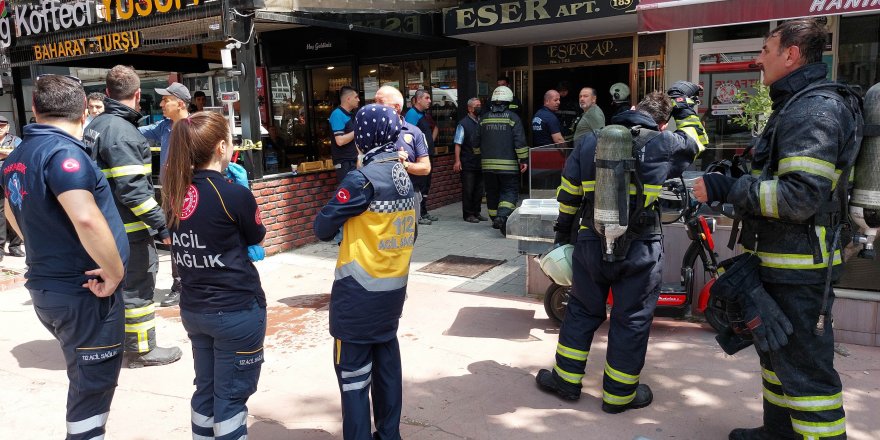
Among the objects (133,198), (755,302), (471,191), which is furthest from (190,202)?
(471,191)

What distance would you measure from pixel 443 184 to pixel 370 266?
8011 millimetres

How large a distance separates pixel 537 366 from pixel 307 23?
5337 mm

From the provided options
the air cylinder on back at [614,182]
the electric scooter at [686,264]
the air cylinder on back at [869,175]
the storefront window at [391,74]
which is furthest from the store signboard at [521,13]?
the air cylinder on back at [869,175]

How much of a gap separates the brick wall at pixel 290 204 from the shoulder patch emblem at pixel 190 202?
4726 mm

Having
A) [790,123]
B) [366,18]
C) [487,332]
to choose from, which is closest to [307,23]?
[366,18]

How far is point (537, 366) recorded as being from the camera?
4.46 metres

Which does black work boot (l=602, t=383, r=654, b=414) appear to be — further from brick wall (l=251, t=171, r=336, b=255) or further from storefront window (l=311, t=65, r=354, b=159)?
storefront window (l=311, t=65, r=354, b=159)

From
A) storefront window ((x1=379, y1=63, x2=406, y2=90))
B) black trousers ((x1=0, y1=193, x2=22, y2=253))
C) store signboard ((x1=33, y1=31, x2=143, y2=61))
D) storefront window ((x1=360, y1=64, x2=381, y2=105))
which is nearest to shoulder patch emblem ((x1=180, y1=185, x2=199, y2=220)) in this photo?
store signboard ((x1=33, y1=31, x2=143, y2=61))

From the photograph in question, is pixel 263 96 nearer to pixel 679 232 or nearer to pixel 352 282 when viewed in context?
pixel 679 232

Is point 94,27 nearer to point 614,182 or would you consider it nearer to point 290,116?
point 290,116

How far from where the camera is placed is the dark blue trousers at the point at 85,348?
2.97 metres

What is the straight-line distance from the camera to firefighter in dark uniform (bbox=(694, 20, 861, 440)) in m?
2.72

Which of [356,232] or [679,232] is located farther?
[679,232]

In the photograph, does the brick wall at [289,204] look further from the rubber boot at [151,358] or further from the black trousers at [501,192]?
the rubber boot at [151,358]
